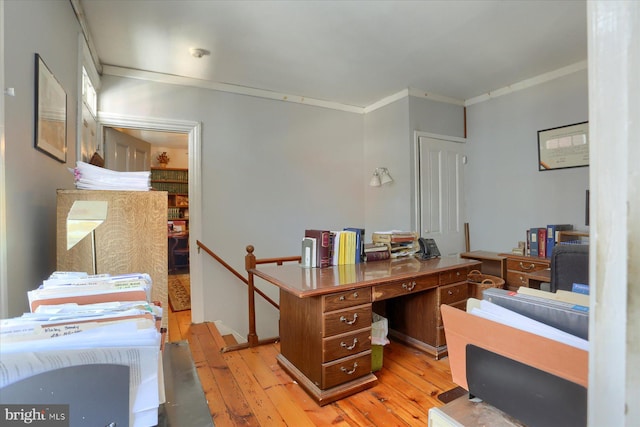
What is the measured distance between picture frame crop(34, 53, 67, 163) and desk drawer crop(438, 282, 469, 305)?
8.29 feet

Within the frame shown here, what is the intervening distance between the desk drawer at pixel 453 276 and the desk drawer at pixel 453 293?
4 cm

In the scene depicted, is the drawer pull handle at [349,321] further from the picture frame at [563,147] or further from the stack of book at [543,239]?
the picture frame at [563,147]

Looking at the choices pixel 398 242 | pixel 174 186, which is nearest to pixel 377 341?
pixel 398 242

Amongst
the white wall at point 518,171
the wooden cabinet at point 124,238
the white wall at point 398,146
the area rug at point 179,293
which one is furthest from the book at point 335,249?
the area rug at point 179,293

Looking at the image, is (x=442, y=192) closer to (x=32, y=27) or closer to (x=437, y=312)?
(x=437, y=312)

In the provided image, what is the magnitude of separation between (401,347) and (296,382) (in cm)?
100

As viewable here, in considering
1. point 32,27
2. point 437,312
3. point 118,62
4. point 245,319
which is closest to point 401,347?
point 437,312

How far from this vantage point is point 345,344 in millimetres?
1912

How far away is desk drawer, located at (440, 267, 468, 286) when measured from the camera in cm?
241

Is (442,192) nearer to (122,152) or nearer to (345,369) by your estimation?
(345,369)

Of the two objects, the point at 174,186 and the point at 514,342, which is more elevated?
the point at 174,186

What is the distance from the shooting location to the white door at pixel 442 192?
364 cm

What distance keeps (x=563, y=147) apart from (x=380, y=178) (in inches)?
71.3

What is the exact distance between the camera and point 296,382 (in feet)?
6.78
